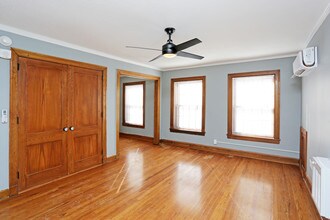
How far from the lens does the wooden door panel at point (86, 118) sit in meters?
3.47

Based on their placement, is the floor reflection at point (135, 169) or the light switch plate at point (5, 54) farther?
the floor reflection at point (135, 169)

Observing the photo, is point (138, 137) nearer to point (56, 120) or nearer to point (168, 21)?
point (56, 120)

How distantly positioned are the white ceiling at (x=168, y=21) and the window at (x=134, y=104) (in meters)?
3.11

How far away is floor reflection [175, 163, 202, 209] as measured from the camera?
2.47 meters

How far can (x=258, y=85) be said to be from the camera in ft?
14.4

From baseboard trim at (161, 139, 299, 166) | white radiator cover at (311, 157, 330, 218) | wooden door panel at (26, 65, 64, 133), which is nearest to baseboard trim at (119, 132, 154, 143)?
baseboard trim at (161, 139, 299, 166)

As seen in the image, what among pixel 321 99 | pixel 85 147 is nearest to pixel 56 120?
pixel 85 147

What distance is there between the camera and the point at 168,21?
238cm

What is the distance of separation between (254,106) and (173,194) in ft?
10.3

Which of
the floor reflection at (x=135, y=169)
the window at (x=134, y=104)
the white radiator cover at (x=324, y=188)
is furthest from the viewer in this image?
the window at (x=134, y=104)

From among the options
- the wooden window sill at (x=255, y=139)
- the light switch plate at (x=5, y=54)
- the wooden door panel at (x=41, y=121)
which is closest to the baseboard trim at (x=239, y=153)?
the wooden window sill at (x=255, y=139)

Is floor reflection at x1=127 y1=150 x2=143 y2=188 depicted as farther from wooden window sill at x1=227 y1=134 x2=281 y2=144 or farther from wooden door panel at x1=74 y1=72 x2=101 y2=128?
wooden window sill at x1=227 y1=134 x2=281 y2=144

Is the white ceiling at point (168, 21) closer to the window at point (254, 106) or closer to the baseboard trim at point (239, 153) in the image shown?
the window at point (254, 106)

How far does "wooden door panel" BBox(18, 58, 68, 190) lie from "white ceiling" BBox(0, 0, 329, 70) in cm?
63
